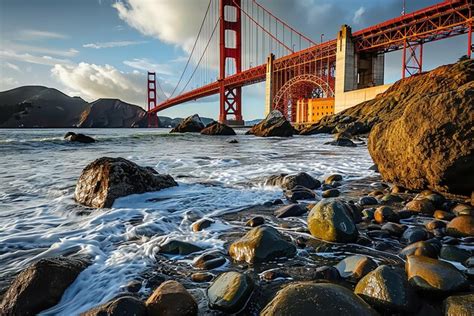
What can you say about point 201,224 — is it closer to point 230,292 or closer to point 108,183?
point 230,292

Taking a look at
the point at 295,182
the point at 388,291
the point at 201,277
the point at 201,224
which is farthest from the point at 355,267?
the point at 295,182

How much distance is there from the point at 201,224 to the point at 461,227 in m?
2.24

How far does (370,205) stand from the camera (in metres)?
3.57

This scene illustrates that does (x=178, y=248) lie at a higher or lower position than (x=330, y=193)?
lower

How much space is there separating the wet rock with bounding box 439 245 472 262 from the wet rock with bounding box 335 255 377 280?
0.57 metres

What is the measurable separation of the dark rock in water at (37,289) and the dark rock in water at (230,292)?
0.89 meters

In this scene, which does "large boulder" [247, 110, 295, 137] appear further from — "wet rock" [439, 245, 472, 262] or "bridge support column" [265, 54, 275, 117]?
"wet rock" [439, 245, 472, 262]

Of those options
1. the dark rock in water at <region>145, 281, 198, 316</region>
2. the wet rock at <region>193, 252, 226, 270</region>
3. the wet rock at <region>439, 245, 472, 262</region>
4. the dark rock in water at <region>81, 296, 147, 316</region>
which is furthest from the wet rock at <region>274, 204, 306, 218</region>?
the dark rock in water at <region>81, 296, 147, 316</region>

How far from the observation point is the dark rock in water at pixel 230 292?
164cm

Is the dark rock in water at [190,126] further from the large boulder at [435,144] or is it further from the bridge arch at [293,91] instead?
the large boulder at [435,144]

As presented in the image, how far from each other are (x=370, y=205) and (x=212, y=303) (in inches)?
101

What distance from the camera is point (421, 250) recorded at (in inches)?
84.0

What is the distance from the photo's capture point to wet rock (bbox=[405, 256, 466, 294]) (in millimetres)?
1637

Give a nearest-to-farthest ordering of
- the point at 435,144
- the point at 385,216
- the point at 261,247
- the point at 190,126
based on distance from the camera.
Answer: the point at 261,247, the point at 385,216, the point at 435,144, the point at 190,126
